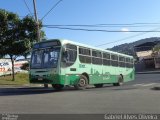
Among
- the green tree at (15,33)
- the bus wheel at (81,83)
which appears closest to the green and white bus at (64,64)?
the bus wheel at (81,83)

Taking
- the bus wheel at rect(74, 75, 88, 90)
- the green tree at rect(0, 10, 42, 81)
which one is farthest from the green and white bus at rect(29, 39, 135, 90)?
the green tree at rect(0, 10, 42, 81)

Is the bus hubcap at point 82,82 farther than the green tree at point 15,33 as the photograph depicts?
No

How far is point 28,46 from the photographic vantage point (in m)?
34.2

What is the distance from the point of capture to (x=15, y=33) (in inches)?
1384

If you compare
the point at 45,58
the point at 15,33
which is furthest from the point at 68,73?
the point at 15,33

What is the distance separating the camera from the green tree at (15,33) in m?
34.2

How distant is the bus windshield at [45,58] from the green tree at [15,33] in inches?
523

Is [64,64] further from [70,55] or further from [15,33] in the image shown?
[15,33]

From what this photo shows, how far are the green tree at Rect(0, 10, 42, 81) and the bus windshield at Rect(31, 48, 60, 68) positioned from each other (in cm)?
1329

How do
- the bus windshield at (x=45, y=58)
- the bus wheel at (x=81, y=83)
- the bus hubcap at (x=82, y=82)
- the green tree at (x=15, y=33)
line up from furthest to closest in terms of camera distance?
the green tree at (x=15, y=33) < the bus hubcap at (x=82, y=82) < the bus wheel at (x=81, y=83) < the bus windshield at (x=45, y=58)

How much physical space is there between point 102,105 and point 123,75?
18.8 m

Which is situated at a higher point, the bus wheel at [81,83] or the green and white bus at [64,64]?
the green and white bus at [64,64]

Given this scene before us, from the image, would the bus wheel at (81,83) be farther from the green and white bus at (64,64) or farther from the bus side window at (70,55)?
the bus side window at (70,55)

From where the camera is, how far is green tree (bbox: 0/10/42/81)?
34188 millimetres
